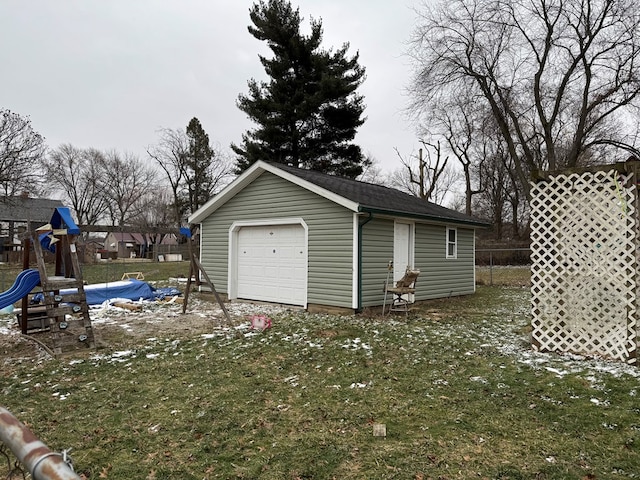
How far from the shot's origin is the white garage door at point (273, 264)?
378 inches

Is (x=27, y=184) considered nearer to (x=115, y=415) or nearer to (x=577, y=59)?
(x=115, y=415)

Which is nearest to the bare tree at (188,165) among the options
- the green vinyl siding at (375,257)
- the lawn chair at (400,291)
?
the green vinyl siding at (375,257)

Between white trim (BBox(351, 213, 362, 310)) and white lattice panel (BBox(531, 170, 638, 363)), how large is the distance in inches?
138

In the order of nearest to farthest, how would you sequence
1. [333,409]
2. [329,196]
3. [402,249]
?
[333,409] → [329,196] → [402,249]

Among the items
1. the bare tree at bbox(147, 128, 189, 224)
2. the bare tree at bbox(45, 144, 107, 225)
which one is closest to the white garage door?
the bare tree at bbox(147, 128, 189, 224)

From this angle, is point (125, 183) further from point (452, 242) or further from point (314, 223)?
point (452, 242)

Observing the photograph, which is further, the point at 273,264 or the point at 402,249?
the point at 273,264

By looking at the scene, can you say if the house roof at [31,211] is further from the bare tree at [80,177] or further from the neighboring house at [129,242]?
the neighboring house at [129,242]

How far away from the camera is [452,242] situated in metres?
11.8

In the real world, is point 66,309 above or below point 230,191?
below

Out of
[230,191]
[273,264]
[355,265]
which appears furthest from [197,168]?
[355,265]

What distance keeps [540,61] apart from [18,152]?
79.1 feet

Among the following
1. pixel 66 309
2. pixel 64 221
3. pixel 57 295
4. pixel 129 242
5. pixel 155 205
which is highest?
pixel 155 205

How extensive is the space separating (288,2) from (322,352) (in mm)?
21891
